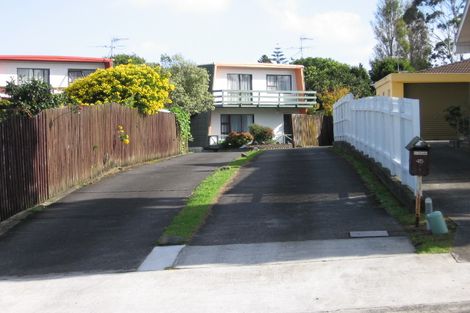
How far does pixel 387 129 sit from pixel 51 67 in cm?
2926

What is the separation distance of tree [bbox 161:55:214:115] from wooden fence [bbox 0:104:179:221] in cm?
1620

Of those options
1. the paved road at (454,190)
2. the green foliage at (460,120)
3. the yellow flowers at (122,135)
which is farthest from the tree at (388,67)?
the paved road at (454,190)

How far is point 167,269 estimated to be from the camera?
797cm

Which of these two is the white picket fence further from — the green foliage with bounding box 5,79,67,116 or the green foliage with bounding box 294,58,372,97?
the green foliage with bounding box 294,58,372,97

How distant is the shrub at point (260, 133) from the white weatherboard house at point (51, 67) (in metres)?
9.45

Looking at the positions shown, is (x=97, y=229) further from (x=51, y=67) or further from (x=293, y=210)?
(x=51, y=67)

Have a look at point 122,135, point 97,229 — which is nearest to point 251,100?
point 122,135

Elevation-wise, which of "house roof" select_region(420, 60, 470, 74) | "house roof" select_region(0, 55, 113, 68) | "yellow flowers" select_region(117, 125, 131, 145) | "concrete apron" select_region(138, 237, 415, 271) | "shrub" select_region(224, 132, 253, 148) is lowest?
"concrete apron" select_region(138, 237, 415, 271)

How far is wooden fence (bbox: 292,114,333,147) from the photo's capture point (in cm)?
3976

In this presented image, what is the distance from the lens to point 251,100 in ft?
142

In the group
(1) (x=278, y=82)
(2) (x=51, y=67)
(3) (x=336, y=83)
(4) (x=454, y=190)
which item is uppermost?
(2) (x=51, y=67)

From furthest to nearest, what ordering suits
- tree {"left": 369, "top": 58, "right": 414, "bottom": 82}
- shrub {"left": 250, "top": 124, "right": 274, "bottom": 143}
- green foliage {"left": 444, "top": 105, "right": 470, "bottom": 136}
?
tree {"left": 369, "top": 58, "right": 414, "bottom": 82} → shrub {"left": 250, "top": 124, "right": 274, "bottom": 143} → green foliage {"left": 444, "top": 105, "right": 470, "bottom": 136}

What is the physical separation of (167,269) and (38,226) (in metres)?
4.15

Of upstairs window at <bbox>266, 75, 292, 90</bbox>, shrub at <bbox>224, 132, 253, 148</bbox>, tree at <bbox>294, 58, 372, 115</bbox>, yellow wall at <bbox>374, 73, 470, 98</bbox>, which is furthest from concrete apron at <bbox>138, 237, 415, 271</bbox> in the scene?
tree at <bbox>294, 58, 372, 115</bbox>
